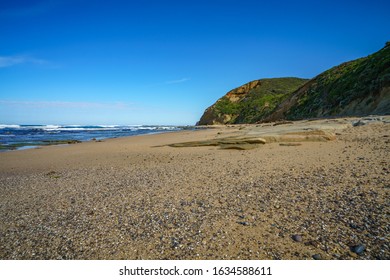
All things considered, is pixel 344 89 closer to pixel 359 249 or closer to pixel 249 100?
pixel 359 249

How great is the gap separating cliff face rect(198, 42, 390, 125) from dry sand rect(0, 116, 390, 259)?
1807 centimetres

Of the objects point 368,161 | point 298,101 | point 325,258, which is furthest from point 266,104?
point 325,258

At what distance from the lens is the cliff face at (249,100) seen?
61.5 m

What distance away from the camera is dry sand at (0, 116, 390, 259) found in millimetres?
3098

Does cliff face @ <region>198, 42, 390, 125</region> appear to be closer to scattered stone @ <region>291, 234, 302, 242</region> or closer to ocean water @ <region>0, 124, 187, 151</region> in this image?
scattered stone @ <region>291, 234, 302, 242</region>

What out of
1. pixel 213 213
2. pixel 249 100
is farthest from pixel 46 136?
pixel 249 100

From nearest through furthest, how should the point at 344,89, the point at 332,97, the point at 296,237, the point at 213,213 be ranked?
1. the point at 296,237
2. the point at 213,213
3. the point at 344,89
4. the point at 332,97

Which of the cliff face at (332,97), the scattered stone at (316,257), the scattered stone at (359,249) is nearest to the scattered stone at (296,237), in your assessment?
the scattered stone at (316,257)

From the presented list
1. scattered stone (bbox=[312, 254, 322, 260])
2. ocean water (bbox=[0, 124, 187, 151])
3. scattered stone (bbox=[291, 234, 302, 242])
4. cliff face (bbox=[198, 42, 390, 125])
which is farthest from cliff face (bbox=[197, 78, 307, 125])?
scattered stone (bbox=[312, 254, 322, 260])

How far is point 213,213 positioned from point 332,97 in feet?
101

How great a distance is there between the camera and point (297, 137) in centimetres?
1130

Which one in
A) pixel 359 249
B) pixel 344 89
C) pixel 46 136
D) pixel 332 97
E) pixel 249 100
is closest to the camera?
pixel 359 249

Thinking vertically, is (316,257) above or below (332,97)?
below

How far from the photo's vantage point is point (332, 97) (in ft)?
96.3
